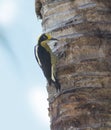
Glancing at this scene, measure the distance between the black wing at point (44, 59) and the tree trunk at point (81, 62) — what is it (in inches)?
12.5

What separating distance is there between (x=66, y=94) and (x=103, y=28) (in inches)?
21.7

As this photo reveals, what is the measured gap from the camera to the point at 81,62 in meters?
3.61

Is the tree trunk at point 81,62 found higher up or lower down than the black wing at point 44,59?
higher up

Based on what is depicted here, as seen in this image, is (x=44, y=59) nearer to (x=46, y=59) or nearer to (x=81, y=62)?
(x=46, y=59)

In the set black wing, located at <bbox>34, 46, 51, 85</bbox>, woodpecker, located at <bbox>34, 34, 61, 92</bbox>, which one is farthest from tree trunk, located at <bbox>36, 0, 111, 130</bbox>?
black wing, located at <bbox>34, 46, 51, 85</bbox>

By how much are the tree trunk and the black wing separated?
32 cm

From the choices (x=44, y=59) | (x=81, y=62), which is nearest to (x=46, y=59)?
(x=44, y=59)

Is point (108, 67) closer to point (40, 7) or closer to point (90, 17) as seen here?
point (90, 17)

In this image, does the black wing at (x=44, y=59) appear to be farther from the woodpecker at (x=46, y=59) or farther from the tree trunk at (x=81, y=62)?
the tree trunk at (x=81, y=62)

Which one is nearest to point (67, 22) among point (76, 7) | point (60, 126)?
point (76, 7)

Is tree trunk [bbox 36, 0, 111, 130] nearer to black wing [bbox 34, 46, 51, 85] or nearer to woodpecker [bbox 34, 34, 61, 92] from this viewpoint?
woodpecker [bbox 34, 34, 61, 92]

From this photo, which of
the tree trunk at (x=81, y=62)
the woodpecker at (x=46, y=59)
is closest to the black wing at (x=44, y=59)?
the woodpecker at (x=46, y=59)

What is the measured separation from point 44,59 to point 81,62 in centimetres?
96

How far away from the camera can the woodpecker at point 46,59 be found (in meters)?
3.81
